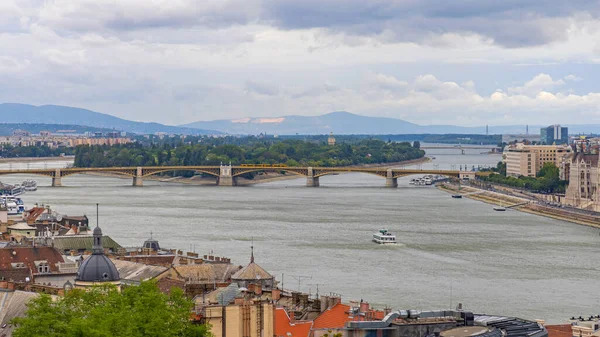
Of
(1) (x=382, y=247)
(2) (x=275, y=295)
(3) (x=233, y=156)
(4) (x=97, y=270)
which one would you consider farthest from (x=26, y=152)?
(2) (x=275, y=295)

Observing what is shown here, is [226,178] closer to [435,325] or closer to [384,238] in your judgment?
[384,238]

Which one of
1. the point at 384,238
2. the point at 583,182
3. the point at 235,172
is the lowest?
the point at 384,238

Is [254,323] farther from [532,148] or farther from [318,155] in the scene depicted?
Answer: [318,155]

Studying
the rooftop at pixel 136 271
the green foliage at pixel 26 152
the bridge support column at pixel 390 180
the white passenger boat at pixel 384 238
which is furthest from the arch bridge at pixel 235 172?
the green foliage at pixel 26 152

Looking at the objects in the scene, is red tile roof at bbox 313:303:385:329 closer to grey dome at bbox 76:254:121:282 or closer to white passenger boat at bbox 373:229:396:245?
grey dome at bbox 76:254:121:282

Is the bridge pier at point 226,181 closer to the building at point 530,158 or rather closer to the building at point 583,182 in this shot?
the building at point 530,158

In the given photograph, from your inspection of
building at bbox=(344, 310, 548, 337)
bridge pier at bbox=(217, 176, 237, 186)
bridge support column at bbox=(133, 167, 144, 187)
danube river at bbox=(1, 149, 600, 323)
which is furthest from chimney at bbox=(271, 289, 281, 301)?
bridge pier at bbox=(217, 176, 237, 186)
